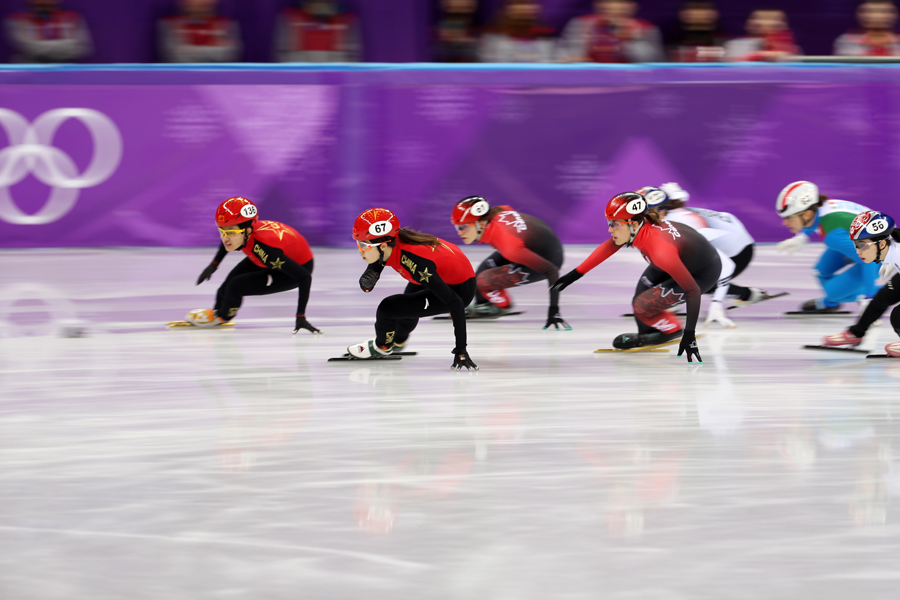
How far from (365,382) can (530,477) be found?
1621 mm

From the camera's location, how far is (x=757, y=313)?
676 centimetres

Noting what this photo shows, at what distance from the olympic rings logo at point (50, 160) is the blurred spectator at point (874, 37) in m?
7.37

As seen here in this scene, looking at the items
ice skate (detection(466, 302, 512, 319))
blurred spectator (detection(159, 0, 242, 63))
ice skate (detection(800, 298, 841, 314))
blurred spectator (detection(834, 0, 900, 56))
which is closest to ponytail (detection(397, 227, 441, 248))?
ice skate (detection(466, 302, 512, 319))

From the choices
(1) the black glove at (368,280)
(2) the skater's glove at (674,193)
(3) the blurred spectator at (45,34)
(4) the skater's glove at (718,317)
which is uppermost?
(3) the blurred spectator at (45,34)

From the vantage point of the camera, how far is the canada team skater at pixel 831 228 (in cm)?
618

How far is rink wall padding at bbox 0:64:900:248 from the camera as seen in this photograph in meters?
8.90

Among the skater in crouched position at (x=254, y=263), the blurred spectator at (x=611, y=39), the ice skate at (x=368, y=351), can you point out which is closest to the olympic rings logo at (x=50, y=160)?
the skater in crouched position at (x=254, y=263)

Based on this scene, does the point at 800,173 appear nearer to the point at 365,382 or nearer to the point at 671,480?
the point at 365,382

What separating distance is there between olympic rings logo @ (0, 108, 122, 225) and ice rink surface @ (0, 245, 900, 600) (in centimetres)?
320

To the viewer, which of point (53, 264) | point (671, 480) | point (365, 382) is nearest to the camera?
point (671, 480)

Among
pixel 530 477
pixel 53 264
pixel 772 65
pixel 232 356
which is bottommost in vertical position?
pixel 53 264

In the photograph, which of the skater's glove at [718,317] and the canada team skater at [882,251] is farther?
the skater's glove at [718,317]

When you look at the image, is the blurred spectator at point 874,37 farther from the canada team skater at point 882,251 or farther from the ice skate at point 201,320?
the ice skate at point 201,320

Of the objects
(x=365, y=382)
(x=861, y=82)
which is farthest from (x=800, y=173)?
(x=365, y=382)
